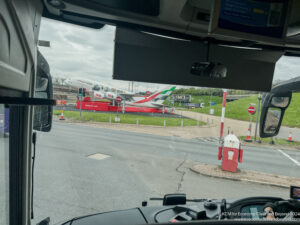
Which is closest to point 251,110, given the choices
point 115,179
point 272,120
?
point 272,120

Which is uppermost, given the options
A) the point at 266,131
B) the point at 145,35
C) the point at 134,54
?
the point at 145,35

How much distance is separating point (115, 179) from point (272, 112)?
2.61 meters

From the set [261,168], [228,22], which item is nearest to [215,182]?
[261,168]

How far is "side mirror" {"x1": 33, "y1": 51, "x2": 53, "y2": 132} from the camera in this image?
1.46 m

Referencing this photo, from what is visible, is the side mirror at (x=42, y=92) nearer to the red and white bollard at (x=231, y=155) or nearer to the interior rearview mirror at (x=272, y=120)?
the interior rearview mirror at (x=272, y=120)

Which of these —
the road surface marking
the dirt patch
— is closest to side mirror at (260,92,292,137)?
the dirt patch

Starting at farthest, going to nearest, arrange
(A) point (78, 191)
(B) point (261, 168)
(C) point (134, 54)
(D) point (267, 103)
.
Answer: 1. (B) point (261, 168)
2. (A) point (78, 191)
3. (C) point (134, 54)
4. (D) point (267, 103)

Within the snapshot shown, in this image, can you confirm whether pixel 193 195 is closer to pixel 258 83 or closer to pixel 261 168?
pixel 258 83

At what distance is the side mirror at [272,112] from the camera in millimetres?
1947

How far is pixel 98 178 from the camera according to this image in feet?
12.1

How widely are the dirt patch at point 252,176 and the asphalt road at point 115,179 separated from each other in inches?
7.0

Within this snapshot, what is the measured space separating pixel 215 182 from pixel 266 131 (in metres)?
1.81

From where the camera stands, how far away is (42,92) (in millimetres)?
1497

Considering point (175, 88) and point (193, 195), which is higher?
point (175, 88)
